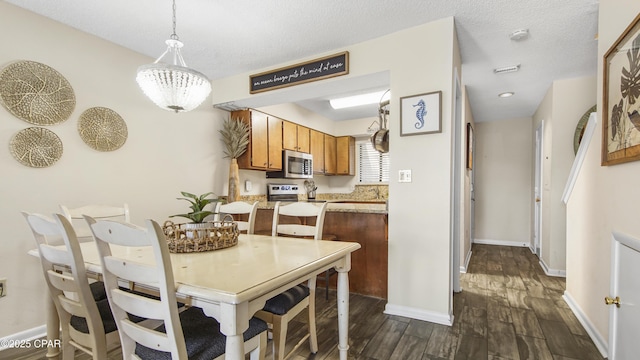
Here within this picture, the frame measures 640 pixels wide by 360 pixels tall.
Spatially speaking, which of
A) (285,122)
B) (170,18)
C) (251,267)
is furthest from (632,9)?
(285,122)

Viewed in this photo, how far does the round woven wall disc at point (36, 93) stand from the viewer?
198cm

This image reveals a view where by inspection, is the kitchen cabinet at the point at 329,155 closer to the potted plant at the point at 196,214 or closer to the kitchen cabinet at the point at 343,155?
the kitchen cabinet at the point at 343,155

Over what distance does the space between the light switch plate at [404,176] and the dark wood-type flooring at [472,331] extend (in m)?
1.11

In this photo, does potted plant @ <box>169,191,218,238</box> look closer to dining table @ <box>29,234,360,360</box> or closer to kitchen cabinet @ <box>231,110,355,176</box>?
dining table @ <box>29,234,360,360</box>

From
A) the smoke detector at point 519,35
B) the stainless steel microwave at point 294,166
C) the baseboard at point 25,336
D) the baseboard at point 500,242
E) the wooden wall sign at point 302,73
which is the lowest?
the baseboard at point 500,242

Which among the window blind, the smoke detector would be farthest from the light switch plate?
the window blind

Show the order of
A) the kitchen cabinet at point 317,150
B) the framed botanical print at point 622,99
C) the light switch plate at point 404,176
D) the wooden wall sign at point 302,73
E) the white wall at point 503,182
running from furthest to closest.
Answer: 1. the white wall at point 503,182
2. the kitchen cabinet at point 317,150
3. the wooden wall sign at point 302,73
4. the light switch plate at point 404,176
5. the framed botanical print at point 622,99

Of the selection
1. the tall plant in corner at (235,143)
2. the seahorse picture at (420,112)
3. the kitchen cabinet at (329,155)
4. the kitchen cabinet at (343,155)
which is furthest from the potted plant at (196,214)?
the kitchen cabinet at (343,155)

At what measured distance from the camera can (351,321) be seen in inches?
89.2

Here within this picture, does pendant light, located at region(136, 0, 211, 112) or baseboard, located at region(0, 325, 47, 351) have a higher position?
pendant light, located at region(136, 0, 211, 112)

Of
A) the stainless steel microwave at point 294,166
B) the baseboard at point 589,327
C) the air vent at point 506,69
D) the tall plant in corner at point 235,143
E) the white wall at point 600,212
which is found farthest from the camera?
the stainless steel microwave at point 294,166

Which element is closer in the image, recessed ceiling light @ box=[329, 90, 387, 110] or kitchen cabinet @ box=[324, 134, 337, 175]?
recessed ceiling light @ box=[329, 90, 387, 110]

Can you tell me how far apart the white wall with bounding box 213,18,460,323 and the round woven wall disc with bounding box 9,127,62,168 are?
2.51 meters

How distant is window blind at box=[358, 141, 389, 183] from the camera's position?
219 inches
